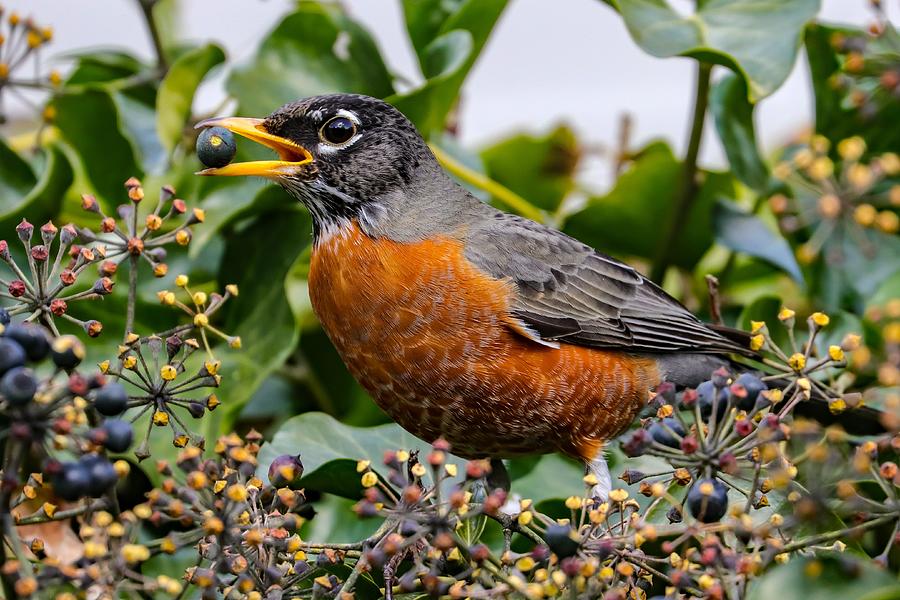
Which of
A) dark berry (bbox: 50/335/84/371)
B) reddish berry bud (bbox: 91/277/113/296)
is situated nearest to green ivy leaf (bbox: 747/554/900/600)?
dark berry (bbox: 50/335/84/371)

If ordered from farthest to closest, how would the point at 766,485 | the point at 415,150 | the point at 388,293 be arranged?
the point at 415,150, the point at 388,293, the point at 766,485

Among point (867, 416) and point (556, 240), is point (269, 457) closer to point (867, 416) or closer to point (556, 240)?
point (556, 240)

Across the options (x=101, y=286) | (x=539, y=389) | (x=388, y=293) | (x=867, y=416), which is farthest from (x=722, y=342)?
(x=101, y=286)

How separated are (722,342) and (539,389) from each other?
61 centimetres

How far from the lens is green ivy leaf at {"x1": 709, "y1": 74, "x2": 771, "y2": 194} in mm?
3322

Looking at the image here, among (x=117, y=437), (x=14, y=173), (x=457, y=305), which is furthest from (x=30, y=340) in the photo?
(x=14, y=173)

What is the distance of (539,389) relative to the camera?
274 cm

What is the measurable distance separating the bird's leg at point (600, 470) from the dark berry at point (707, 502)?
87cm

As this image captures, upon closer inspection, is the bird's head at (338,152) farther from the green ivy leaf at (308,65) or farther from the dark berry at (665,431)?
the dark berry at (665,431)

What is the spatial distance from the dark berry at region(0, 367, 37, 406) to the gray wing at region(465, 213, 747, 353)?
1.52 metres

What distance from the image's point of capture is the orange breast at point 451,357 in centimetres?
267


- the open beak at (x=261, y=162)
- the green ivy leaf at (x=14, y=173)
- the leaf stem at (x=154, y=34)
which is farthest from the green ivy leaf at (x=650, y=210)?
the green ivy leaf at (x=14, y=173)

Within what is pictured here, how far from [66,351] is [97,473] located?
0.68ft

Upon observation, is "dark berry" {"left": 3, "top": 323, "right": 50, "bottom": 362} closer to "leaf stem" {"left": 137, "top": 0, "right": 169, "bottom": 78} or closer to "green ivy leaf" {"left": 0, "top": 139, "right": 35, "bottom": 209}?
"green ivy leaf" {"left": 0, "top": 139, "right": 35, "bottom": 209}
